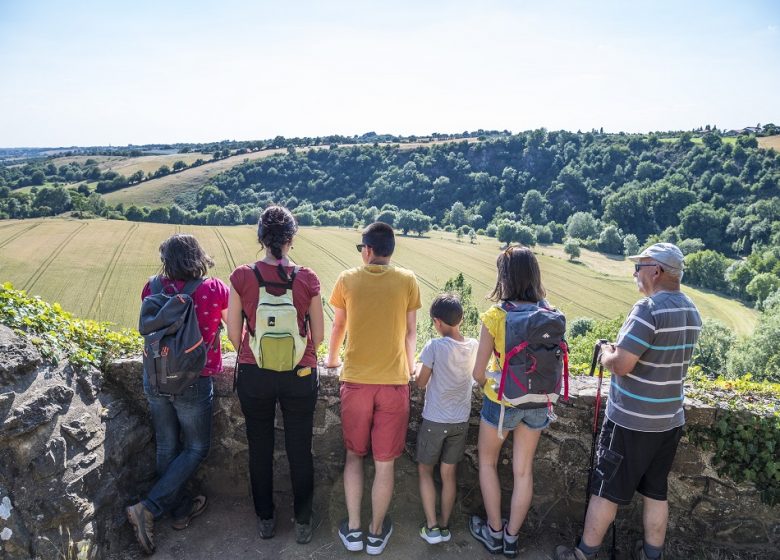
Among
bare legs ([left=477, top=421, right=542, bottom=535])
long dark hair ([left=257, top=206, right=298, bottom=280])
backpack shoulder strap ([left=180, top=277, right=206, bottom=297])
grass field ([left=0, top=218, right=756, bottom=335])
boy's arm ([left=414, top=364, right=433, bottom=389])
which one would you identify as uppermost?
long dark hair ([left=257, top=206, right=298, bottom=280])

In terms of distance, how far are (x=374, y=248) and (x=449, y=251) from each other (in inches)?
2293

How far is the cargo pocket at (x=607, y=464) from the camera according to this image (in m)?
2.91

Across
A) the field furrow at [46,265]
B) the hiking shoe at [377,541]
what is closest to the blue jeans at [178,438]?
the hiking shoe at [377,541]

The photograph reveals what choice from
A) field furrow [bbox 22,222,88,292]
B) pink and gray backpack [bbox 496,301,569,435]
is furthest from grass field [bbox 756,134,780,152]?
pink and gray backpack [bbox 496,301,569,435]

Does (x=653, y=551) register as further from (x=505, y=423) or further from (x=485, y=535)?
(x=505, y=423)

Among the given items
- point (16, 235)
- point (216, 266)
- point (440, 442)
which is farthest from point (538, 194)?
point (440, 442)

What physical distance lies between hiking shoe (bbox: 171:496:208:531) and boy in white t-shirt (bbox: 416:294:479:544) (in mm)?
1576

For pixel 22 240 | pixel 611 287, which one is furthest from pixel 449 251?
pixel 22 240

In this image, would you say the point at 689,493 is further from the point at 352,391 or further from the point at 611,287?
the point at 611,287

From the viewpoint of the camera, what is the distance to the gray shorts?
10.5ft

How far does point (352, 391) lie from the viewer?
10.1 feet

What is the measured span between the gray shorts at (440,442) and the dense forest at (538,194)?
64748mm

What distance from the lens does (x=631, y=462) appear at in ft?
9.48

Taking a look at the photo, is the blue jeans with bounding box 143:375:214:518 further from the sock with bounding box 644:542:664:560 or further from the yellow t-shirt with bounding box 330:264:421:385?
the sock with bounding box 644:542:664:560
